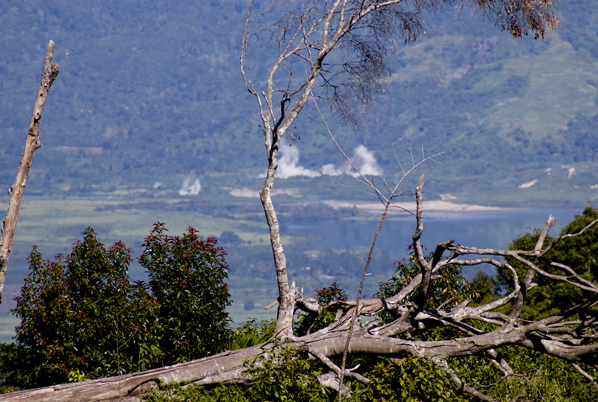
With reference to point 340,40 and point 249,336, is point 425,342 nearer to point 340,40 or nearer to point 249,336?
point 249,336

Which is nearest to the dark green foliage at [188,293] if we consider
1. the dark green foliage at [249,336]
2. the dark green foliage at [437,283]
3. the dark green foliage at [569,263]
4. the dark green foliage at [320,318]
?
the dark green foliage at [249,336]

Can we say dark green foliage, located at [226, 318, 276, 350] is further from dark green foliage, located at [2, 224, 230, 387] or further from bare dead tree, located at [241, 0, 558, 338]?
bare dead tree, located at [241, 0, 558, 338]

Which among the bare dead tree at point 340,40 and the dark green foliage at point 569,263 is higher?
the bare dead tree at point 340,40

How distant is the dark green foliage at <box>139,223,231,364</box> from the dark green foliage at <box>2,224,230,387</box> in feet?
0.06

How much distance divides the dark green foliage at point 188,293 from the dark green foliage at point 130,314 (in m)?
0.02

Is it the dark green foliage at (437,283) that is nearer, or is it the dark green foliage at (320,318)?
the dark green foliage at (320,318)

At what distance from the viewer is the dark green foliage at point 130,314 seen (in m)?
10.8

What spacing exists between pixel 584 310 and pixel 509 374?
1236 mm

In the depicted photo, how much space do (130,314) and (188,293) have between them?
42.9 inches

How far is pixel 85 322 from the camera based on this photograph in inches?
441

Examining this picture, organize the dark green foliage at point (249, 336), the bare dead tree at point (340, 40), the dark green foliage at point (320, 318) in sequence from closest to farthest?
the bare dead tree at point (340, 40)
the dark green foliage at point (320, 318)
the dark green foliage at point (249, 336)

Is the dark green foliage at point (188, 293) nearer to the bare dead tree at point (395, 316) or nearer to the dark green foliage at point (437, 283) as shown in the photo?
the bare dead tree at point (395, 316)

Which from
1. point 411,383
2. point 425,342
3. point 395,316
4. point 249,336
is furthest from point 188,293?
point 411,383

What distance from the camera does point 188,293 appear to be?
1133 centimetres
